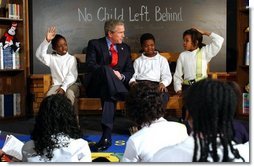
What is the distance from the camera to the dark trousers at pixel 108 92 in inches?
122

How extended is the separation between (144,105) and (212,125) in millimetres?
620

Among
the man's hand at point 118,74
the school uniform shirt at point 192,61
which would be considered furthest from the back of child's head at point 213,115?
the school uniform shirt at point 192,61

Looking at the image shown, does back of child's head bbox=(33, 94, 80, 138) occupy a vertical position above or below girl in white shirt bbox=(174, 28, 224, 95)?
below

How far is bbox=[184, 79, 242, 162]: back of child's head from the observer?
1.36 meters

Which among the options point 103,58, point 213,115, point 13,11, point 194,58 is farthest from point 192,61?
point 213,115

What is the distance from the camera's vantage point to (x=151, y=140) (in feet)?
5.48

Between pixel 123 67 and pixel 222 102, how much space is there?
2188mm

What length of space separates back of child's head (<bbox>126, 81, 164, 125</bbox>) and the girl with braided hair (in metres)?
0.48

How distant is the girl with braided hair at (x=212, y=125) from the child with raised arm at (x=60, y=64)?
7.32 ft

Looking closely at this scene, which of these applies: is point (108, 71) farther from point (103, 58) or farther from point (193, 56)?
point (193, 56)

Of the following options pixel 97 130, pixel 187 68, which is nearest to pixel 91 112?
pixel 97 130

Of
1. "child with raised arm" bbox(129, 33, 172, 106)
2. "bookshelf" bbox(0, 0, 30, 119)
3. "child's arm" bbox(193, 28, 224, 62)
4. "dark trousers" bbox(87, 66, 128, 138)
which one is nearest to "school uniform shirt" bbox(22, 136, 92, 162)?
"dark trousers" bbox(87, 66, 128, 138)

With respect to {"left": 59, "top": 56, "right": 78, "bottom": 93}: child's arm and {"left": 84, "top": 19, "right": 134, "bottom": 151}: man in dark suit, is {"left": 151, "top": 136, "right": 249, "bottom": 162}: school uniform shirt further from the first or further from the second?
{"left": 59, "top": 56, "right": 78, "bottom": 93}: child's arm

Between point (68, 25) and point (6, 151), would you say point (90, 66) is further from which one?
point (6, 151)
